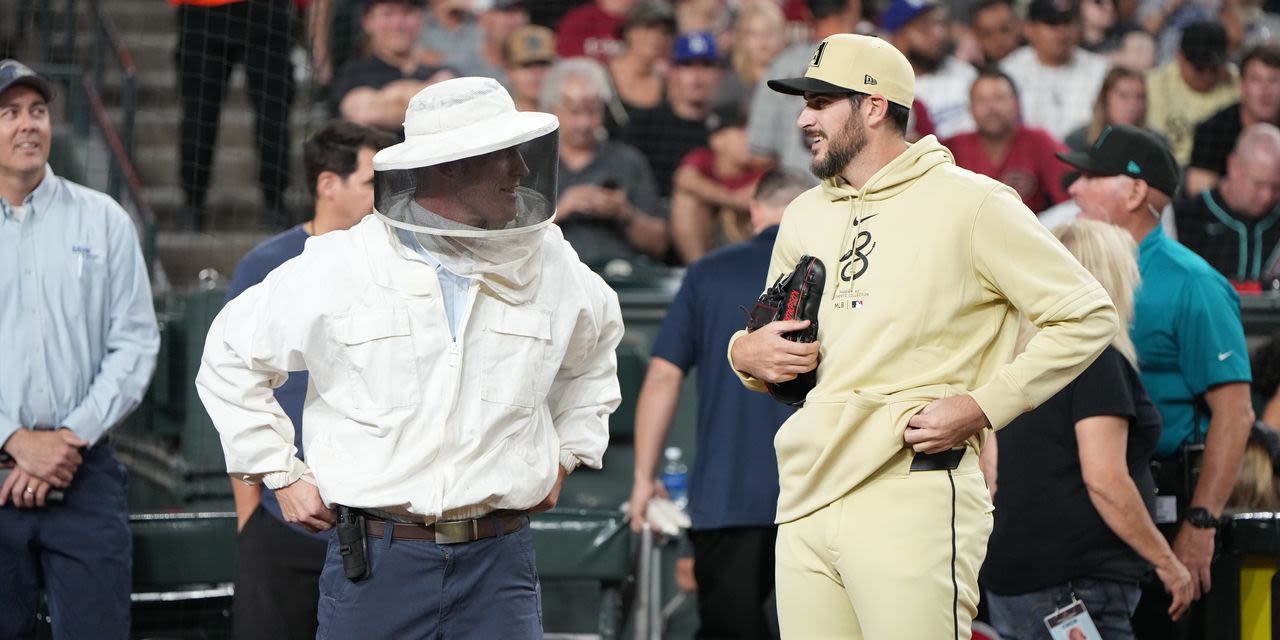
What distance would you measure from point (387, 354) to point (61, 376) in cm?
197

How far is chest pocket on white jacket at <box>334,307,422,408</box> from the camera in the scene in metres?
3.23

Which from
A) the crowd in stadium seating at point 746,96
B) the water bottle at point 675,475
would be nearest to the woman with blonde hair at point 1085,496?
the water bottle at point 675,475

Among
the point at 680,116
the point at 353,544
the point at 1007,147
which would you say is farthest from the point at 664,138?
the point at 353,544

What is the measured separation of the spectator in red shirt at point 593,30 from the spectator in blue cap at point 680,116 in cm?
66

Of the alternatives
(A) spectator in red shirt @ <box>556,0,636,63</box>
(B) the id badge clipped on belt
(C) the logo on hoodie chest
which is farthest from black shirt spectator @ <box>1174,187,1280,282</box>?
(C) the logo on hoodie chest

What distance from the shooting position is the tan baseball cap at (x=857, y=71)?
354cm

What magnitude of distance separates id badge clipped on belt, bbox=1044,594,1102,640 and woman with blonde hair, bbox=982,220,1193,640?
27mm

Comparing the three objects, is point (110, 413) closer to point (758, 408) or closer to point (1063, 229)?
point (758, 408)

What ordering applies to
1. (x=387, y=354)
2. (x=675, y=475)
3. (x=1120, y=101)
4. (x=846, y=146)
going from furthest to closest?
(x=1120, y=101), (x=675, y=475), (x=846, y=146), (x=387, y=354)

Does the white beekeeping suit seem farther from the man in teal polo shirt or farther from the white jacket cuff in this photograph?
the man in teal polo shirt

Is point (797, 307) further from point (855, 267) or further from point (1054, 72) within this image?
point (1054, 72)

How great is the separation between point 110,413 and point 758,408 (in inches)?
82.7

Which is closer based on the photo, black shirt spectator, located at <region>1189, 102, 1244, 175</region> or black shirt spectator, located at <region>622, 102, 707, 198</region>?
black shirt spectator, located at <region>1189, 102, 1244, 175</region>

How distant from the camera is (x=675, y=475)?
6.54 meters
